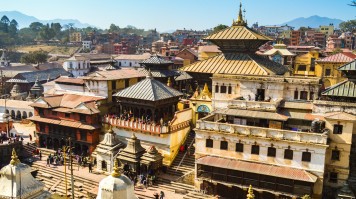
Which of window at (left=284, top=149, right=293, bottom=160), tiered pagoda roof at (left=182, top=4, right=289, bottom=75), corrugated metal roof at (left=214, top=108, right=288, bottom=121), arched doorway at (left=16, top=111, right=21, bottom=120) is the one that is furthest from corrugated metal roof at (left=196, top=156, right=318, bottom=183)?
arched doorway at (left=16, top=111, right=21, bottom=120)

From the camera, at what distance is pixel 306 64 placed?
64438 millimetres

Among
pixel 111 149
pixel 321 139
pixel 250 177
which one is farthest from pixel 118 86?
pixel 321 139

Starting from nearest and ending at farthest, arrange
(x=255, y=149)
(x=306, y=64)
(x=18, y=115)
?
1. (x=255, y=149)
2. (x=18, y=115)
3. (x=306, y=64)

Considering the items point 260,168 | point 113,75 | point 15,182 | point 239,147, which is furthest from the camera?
point 113,75

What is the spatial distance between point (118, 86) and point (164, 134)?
13730 millimetres

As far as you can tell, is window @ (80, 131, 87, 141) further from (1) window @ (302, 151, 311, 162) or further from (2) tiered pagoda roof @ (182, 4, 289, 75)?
(1) window @ (302, 151, 311, 162)

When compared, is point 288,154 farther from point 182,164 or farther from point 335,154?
point 182,164

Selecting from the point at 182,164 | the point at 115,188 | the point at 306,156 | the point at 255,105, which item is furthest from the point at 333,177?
the point at 115,188

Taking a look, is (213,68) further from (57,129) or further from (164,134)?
(57,129)

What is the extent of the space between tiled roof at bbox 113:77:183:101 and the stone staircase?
21.0ft

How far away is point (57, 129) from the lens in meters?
46.6

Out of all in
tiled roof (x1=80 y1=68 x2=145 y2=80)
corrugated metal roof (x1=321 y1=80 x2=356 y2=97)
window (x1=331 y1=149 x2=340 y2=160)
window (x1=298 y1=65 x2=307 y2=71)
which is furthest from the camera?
window (x1=298 y1=65 x2=307 y2=71)

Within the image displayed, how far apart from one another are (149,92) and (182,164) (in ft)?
30.0

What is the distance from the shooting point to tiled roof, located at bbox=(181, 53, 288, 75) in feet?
134
